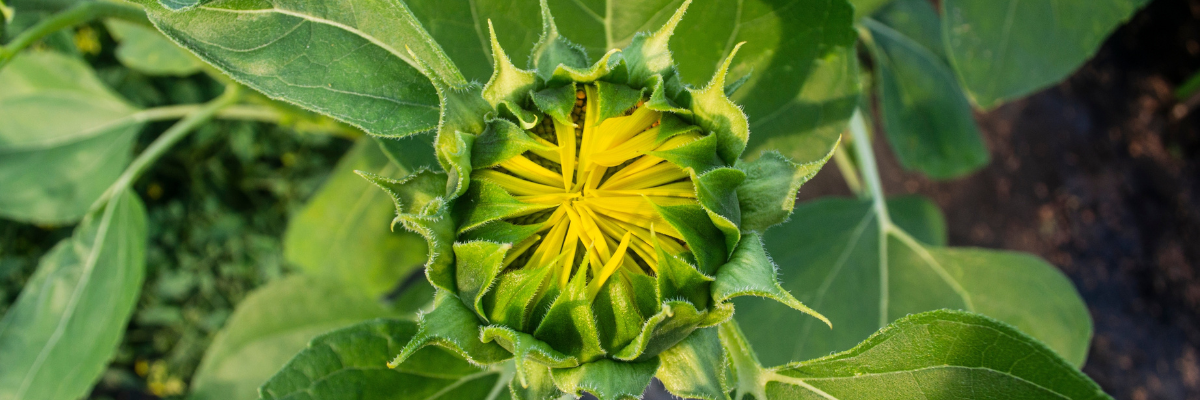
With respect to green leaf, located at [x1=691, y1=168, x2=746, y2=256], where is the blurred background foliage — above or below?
below

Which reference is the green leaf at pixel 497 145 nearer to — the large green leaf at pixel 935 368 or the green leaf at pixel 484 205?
the green leaf at pixel 484 205

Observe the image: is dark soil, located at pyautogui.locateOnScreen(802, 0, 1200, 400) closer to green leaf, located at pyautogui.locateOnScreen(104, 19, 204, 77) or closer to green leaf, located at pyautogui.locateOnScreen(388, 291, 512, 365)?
green leaf, located at pyautogui.locateOnScreen(104, 19, 204, 77)

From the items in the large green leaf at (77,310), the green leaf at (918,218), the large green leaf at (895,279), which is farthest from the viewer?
the green leaf at (918,218)

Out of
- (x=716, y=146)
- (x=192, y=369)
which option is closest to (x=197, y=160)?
(x=192, y=369)

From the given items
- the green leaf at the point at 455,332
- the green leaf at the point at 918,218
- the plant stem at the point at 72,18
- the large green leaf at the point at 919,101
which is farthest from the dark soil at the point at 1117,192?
the plant stem at the point at 72,18

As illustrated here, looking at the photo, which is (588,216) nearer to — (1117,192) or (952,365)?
(952,365)

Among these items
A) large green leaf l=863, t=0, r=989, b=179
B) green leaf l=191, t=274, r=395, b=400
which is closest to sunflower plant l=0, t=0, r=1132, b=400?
green leaf l=191, t=274, r=395, b=400

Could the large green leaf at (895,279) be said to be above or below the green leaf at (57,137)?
below

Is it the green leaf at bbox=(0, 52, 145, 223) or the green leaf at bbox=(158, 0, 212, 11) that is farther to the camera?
the green leaf at bbox=(0, 52, 145, 223)
